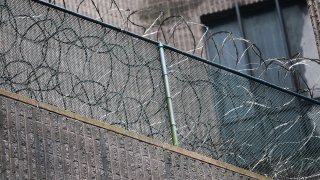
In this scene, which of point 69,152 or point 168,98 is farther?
point 168,98

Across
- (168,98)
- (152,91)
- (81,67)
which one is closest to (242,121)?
(168,98)

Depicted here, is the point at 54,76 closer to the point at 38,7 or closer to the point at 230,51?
the point at 38,7

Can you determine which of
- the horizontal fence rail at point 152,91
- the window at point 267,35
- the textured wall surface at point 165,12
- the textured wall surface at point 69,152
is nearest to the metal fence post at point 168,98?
the horizontal fence rail at point 152,91

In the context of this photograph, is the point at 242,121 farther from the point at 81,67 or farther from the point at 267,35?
the point at 267,35

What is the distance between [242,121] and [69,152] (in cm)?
244

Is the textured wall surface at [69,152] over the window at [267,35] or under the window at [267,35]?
over

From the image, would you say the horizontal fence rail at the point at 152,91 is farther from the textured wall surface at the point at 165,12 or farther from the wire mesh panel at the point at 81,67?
the textured wall surface at the point at 165,12

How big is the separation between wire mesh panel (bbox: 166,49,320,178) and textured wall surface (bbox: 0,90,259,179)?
0.69m

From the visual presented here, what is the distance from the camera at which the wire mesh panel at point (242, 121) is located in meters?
8.02

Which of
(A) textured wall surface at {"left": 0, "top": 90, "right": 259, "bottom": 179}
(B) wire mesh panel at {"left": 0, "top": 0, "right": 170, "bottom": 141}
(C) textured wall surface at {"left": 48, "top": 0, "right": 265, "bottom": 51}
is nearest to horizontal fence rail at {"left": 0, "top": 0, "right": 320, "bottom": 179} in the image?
(B) wire mesh panel at {"left": 0, "top": 0, "right": 170, "bottom": 141}

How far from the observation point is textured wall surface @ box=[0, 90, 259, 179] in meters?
6.38

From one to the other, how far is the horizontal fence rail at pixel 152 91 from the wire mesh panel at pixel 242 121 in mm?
11

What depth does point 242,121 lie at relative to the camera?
8.39m

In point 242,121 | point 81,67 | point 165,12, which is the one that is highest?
point 81,67
